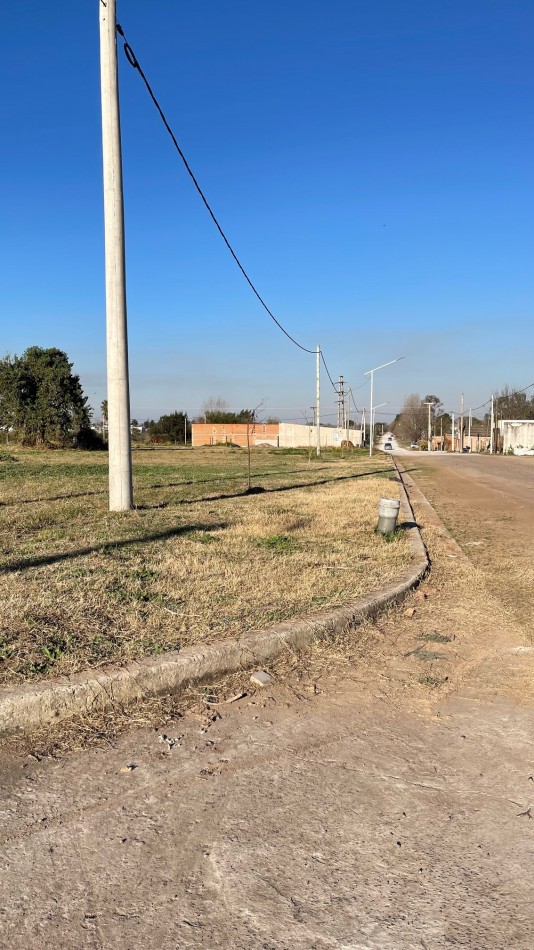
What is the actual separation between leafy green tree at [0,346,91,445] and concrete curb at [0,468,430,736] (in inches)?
1611

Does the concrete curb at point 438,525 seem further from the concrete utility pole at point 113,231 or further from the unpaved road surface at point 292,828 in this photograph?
the concrete utility pole at point 113,231

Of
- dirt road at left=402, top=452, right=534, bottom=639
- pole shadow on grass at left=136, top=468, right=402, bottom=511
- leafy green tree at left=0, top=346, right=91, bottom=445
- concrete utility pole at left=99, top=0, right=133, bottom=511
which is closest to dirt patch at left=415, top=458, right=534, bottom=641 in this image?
dirt road at left=402, top=452, right=534, bottom=639

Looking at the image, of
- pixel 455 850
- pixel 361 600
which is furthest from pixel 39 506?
pixel 455 850

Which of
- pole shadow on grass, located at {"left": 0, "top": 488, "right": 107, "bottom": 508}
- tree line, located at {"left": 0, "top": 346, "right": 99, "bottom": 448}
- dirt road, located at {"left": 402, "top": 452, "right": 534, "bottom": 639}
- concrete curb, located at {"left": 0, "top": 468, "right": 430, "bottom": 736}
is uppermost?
tree line, located at {"left": 0, "top": 346, "right": 99, "bottom": 448}

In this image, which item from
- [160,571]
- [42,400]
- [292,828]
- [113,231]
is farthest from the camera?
[42,400]

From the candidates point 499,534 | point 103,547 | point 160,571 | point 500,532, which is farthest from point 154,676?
point 500,532

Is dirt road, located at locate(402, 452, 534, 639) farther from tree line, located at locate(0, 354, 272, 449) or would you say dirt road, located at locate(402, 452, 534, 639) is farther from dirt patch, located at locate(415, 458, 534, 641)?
tree line, located at locate(0, 354, 272, 449)

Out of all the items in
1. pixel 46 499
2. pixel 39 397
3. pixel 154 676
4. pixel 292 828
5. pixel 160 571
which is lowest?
pixel 292 828

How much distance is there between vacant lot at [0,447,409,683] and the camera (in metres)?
3.95

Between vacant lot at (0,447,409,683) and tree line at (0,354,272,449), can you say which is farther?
tree line at (0,354,272,449)

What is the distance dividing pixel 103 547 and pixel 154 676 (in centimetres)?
354

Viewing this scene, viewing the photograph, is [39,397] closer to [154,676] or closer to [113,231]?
[113,231]

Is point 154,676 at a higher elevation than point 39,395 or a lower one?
lower

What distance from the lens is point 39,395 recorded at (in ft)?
140
